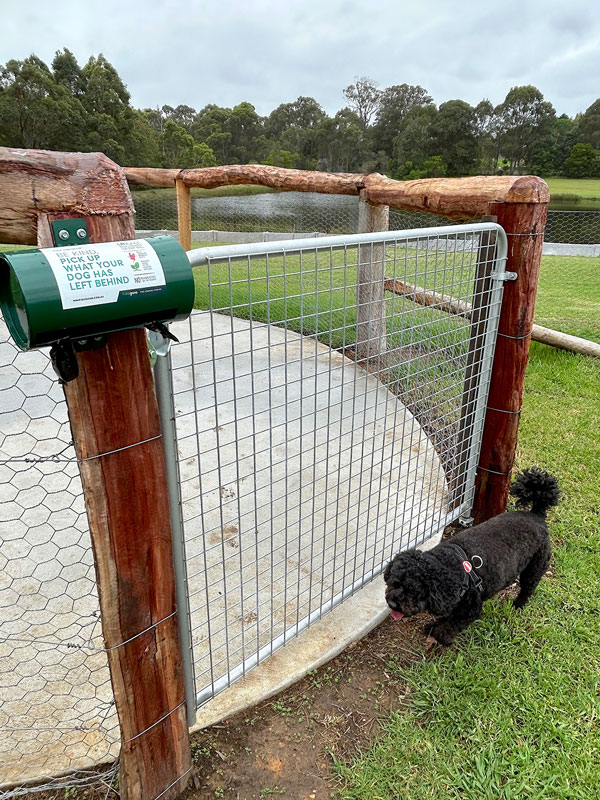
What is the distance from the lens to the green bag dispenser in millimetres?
718

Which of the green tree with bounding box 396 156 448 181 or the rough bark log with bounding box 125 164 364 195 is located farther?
the green tree with bounding box 396 156 448 181

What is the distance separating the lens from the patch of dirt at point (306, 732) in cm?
140

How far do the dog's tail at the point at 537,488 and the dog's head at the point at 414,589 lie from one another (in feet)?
1.96

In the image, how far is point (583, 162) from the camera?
117 ft

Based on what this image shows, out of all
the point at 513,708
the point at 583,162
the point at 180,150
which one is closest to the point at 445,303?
the point at 513,708

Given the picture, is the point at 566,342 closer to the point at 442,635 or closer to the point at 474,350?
the point at 474,350

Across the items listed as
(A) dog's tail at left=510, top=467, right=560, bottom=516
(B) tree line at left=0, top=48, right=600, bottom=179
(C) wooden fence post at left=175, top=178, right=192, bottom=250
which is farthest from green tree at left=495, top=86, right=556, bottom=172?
(A) dog's tail at left=510, top=467, right=560, bottom=516

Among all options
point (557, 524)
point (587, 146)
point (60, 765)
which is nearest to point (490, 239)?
point (557, 524)

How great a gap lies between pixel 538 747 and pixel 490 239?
1754mm

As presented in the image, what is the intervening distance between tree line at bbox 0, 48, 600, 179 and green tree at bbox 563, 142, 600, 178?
71 mm

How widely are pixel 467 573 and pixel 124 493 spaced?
3.92 feet

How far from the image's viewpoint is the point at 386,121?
1471 inches

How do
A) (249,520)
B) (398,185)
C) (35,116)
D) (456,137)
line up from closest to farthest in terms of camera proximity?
(249,520), (398,185), (35,116), (456,137)

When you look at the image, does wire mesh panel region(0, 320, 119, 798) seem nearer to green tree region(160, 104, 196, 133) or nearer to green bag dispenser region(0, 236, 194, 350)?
green bag dispenser region(0, 236, 194, 350)
